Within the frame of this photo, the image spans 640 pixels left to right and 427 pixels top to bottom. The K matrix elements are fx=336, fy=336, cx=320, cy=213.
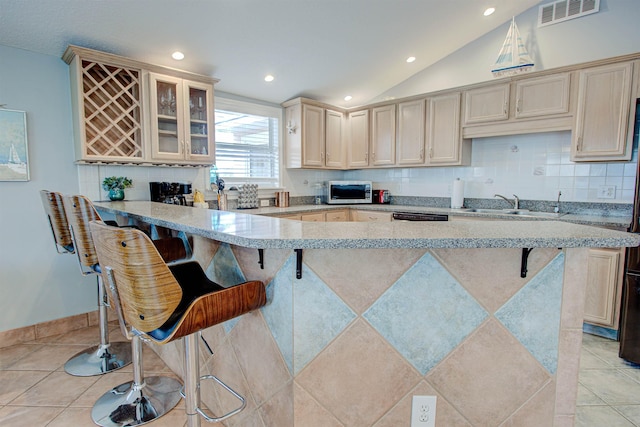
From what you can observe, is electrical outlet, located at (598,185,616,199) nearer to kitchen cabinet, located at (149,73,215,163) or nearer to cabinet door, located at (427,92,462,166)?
cabinet door, located at (427,92,462,166)

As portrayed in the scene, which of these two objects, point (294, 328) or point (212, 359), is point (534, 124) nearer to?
point (294, 328)

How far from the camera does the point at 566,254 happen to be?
1236 mm

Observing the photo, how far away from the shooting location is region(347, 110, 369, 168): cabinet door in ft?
14.7

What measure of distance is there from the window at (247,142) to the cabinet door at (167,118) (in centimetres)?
68

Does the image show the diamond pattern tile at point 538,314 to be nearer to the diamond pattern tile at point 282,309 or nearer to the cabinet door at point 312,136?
the diamond pattern tile at point 282,309

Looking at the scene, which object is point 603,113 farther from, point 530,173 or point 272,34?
point 272,34

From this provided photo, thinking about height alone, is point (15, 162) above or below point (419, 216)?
above

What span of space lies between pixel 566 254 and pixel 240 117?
3.52m

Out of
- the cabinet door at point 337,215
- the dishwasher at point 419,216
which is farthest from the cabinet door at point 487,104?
the cabinet door at point 337,215

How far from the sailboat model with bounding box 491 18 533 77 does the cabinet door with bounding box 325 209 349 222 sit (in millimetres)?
2209

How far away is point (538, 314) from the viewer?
49.7 inches

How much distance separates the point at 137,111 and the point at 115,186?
0.68 meters

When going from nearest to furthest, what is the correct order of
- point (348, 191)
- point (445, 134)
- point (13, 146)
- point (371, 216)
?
point (13, 146) → point (445, 134) → point (371, 216) → point (348, 191)

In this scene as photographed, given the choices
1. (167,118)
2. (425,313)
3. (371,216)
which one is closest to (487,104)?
(371,216)
